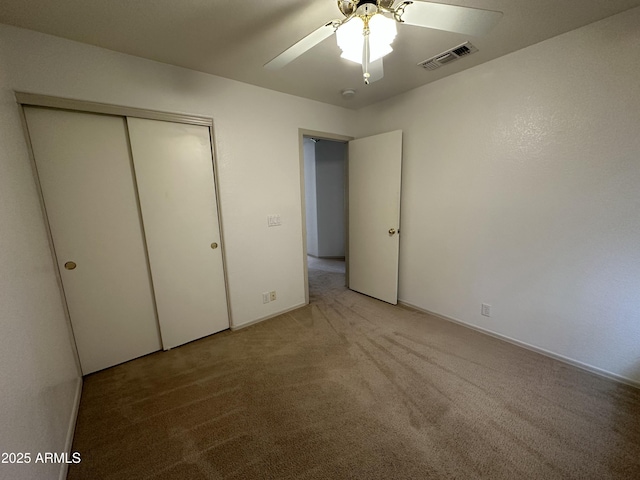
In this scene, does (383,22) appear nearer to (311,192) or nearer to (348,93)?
(348,93)

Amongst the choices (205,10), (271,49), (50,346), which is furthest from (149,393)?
(271,49)

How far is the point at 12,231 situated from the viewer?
1.17 m

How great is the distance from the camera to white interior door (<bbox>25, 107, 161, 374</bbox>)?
1.70 meters

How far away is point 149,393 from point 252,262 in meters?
1.30

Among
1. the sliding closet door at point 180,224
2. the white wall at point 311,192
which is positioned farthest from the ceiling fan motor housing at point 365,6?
the white wall at point 311,192

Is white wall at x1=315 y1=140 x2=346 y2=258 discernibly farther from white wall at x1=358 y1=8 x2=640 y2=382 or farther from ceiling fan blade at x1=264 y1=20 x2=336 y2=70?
ceiling fan blade at x1=264 y1=20 x2=336 y2=70

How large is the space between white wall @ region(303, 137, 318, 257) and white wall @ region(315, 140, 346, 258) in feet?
0.32

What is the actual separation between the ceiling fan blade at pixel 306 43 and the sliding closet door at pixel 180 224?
1.17 m

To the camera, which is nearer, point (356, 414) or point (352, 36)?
point (352, 36)

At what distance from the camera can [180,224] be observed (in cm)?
218

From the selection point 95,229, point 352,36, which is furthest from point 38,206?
point 352,36

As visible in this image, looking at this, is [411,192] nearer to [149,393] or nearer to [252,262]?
[252,262]

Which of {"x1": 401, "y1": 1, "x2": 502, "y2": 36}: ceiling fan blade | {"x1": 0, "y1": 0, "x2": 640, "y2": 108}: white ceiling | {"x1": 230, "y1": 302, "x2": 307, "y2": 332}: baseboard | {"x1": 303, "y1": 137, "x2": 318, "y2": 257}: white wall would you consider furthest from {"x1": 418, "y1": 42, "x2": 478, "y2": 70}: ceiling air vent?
{"x1": 303, "y1": 137, "x2": 318, "y2": 257}: white wall

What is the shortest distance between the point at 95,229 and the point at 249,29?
1.79 meters
